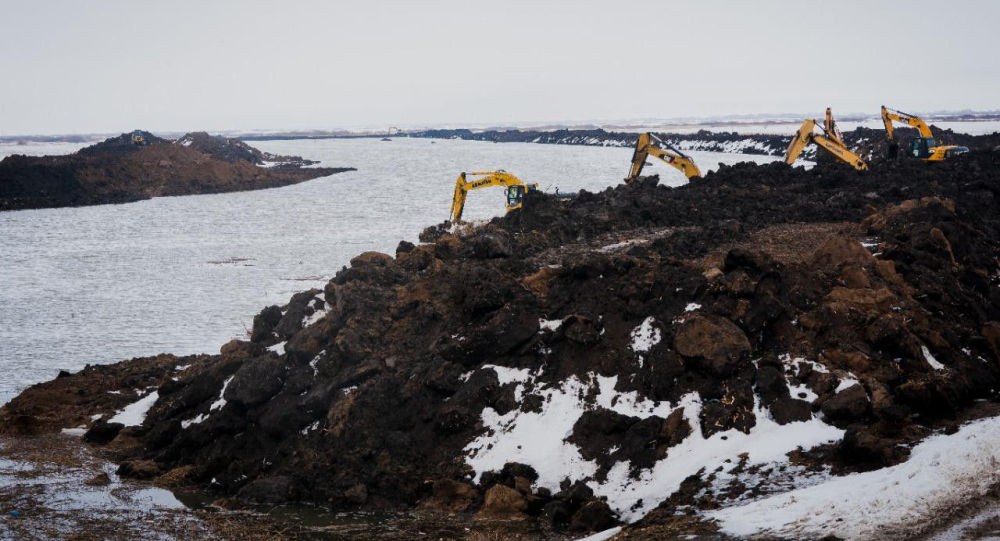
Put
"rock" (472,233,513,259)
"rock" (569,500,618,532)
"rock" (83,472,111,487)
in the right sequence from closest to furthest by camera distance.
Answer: "rock" (569,500,618,532) → "rock" (83,472,111,487) → "rock" (472,233,513,259)

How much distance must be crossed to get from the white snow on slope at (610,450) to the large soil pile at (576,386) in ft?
0.10

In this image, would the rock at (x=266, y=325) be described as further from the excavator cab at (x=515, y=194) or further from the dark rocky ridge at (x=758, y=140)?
the dark rocky ridge at (x=758, y=140)

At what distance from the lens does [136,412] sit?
1451 centimetres

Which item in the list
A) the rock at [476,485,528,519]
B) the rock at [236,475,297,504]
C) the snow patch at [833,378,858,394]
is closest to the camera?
the rock at [476,485,528,519]

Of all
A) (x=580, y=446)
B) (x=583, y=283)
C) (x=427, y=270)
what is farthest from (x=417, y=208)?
(x=580, y=446)

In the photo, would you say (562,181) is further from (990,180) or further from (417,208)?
(990,180)

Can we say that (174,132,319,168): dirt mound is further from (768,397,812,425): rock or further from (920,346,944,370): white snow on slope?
(768,397,812,425): rock

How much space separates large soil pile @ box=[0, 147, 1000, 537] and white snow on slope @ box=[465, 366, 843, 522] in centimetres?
3

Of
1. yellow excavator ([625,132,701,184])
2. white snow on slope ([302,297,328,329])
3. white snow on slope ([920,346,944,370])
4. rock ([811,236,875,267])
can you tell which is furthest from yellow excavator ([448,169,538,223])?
white snow on slope ([920,346,944,370])

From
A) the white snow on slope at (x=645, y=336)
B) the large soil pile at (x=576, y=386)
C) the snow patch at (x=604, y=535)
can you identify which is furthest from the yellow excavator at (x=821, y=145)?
the snow patch at (x=604, y=535)

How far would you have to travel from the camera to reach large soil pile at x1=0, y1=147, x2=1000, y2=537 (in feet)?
33.8

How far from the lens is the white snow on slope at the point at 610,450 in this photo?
1005cm

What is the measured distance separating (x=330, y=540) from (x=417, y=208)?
104 ft

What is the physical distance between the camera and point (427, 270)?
656 inches
